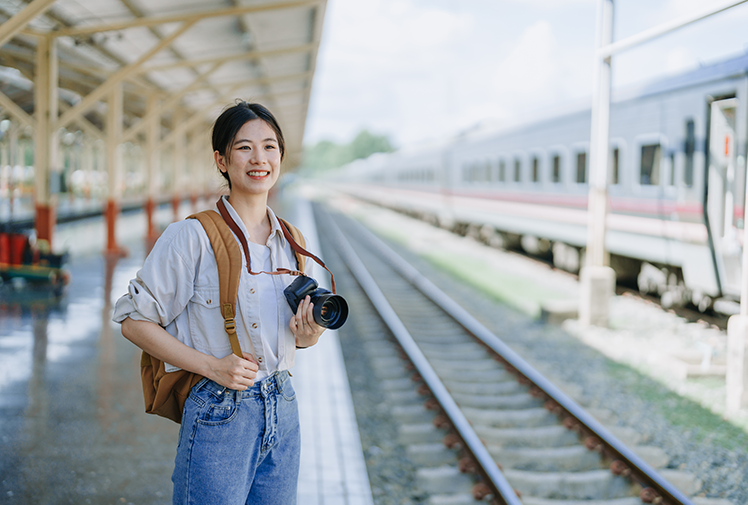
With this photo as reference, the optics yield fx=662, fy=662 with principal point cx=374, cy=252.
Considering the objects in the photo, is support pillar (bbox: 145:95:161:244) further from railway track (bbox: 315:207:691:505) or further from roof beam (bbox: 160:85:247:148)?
railway track (bbox: 315:207:691:505)

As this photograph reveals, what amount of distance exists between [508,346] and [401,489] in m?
3.92

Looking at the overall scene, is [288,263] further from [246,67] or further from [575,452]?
[246,67]

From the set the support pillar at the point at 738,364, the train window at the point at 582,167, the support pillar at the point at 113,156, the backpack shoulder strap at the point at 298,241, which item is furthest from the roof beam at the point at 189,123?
the backpack shoulder strap at the point at 298,241

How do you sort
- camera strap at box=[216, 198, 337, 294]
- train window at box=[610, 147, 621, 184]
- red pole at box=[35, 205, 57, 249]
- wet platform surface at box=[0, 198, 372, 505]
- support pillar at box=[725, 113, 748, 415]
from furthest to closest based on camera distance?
train window at box=[610, 147, 621, 184] → red pole at box=[35, 205, 57, 249] → support pillar at box=[725, 113, 748, 415] → wet platform surface at box=[0, 198, 372, 505] → camera strap at box=[216, 198, 337, 294]

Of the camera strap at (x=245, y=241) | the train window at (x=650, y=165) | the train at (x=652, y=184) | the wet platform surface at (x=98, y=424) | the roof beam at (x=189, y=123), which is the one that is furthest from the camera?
the roof beam at (x=189, y=123)

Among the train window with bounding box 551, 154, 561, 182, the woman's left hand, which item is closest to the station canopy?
the woman's left hand

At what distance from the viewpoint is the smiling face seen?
6.70ft

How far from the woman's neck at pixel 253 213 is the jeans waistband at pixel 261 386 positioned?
1.40 feet

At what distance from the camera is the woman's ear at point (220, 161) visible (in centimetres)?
211

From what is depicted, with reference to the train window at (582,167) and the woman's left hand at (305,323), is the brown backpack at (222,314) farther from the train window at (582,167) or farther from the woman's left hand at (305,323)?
the train window at (582,167)

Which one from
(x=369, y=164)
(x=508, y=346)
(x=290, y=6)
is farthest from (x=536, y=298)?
(x=369, y=164)

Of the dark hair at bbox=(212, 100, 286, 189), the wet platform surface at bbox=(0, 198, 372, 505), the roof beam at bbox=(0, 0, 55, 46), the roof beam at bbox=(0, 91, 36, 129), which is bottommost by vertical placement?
the wet platform surface at bbox=(0, 198, 372, 505)

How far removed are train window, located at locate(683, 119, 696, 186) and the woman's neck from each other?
7870mm

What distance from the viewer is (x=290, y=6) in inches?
376
